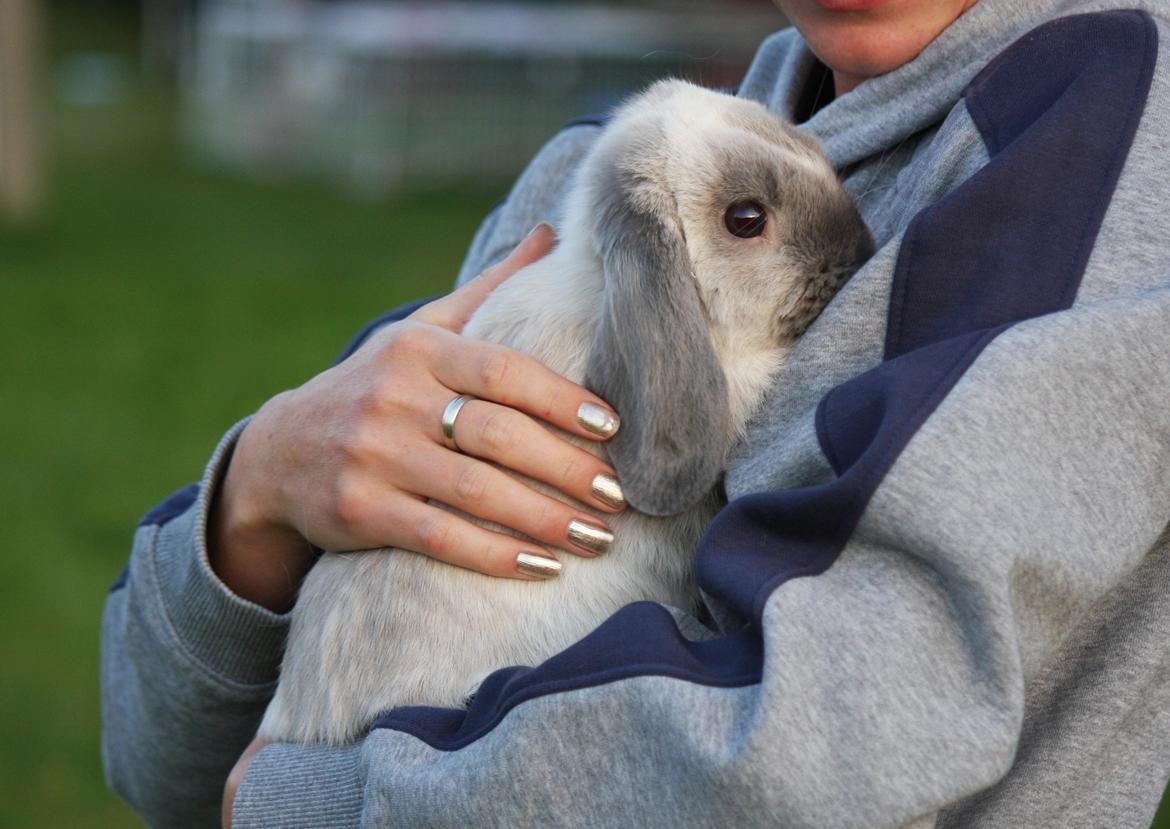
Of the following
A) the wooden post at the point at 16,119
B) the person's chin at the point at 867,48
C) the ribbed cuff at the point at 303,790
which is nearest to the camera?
the ribbed cuff at the point at 303,790

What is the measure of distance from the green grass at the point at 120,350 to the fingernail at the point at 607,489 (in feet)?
8.92

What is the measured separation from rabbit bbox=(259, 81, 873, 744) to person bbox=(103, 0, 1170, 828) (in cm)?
6

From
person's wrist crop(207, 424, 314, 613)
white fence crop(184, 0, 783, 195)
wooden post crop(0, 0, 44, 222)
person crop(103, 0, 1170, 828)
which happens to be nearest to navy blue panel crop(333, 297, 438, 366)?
person's wrist crop(207, 424, 314, 613)

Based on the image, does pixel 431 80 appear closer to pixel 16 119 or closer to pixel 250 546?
pixel 16 119

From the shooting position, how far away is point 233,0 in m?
15.0

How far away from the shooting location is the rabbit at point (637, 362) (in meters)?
1.83

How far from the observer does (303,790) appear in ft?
5.75

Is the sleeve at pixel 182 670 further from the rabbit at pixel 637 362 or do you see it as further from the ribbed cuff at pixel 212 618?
the rabbit at pixel 637 362

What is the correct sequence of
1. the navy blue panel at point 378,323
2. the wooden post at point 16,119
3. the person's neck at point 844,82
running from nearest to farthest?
the person's neck at point 844,82 < the navy blue panel at point 378,323 < the wooden post at point 16,119

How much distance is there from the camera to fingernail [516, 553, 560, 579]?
6.05 feet

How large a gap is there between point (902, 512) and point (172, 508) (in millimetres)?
1450

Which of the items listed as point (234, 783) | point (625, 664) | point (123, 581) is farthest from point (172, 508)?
point (625, 664)

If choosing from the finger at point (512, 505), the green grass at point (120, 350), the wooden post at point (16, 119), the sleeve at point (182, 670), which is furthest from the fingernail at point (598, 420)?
the wooden post at point (16, 119)

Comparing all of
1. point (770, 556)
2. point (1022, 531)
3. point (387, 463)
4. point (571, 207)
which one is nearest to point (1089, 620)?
point (1022, 531)
